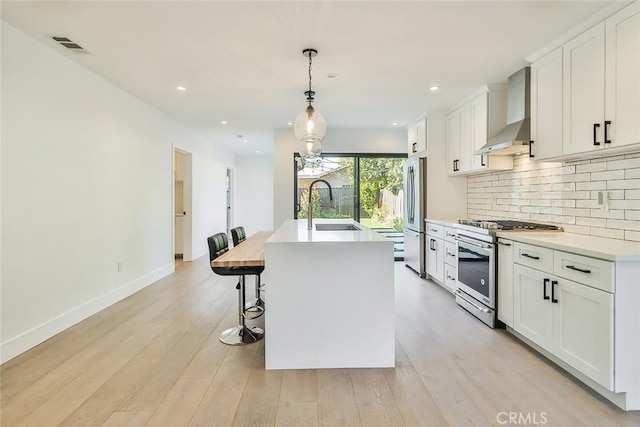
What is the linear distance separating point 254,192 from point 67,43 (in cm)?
724

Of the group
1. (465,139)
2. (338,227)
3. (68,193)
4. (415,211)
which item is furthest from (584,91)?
(68,193)

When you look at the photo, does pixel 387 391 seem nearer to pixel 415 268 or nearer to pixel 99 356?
pixel 99 356

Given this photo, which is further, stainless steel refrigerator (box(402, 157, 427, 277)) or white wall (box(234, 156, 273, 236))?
white wall (box(234, 156, 273, 236))

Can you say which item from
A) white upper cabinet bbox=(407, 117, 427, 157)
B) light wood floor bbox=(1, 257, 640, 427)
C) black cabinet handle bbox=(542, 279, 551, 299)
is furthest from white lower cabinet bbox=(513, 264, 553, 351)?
white upper cabinet bbox=(407, 117, 427, 157)

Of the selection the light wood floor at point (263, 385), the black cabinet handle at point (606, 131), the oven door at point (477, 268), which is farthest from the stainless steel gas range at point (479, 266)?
the black cabinet handle at point (606, 131)

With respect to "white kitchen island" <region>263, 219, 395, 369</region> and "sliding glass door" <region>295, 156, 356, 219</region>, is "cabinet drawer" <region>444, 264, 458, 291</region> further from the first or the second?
"sliding glass door" <region>295, 156, 356, 219</region>

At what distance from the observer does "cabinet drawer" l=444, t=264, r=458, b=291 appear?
407 cm

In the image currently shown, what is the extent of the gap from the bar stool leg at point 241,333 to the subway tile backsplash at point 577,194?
2857 millimetres

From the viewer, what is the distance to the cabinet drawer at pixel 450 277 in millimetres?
4074

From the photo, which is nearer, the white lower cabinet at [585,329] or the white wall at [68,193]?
the white lower cabinet at [585,329]

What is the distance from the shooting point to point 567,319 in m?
2.27

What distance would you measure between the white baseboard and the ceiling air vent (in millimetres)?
2303

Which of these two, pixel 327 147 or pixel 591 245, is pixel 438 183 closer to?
pixel 327 147

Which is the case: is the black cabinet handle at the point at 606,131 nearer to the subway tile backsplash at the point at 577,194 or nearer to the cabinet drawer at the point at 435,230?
the subway tile backsplash at the point at 577,194
